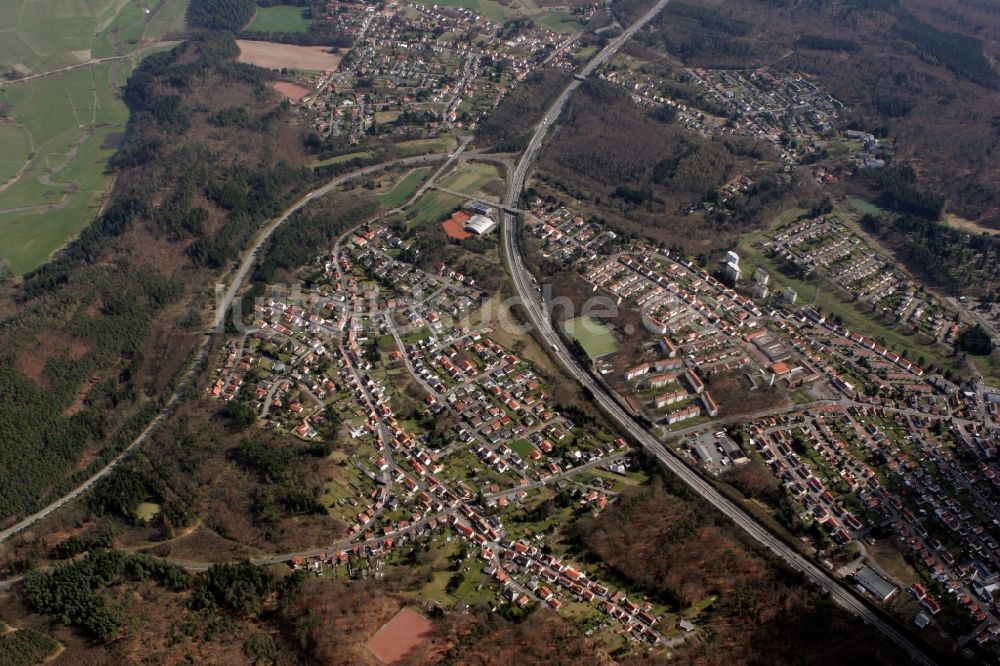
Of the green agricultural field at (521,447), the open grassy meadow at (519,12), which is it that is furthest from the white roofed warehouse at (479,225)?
the open grassy meadow at (519,12)

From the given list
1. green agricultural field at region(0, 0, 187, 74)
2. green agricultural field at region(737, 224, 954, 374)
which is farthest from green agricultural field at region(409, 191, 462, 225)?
green agricultural field at region(0, 0, 187, 74)

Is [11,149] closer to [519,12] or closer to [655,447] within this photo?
[519,12]

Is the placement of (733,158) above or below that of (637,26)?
below

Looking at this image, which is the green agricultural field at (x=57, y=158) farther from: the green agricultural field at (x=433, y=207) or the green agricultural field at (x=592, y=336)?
the green agricultural field at (x=592, y=336)

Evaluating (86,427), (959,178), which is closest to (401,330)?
(86,427)

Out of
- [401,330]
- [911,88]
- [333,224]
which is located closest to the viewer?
[401,330]

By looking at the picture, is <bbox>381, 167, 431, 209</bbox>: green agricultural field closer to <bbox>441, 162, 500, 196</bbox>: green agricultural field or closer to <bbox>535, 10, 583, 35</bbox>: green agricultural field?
<bbox>441, 162, 500, 196</bbox>: green agricultural field

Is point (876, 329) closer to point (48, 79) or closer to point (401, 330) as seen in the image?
point (401, 330)
